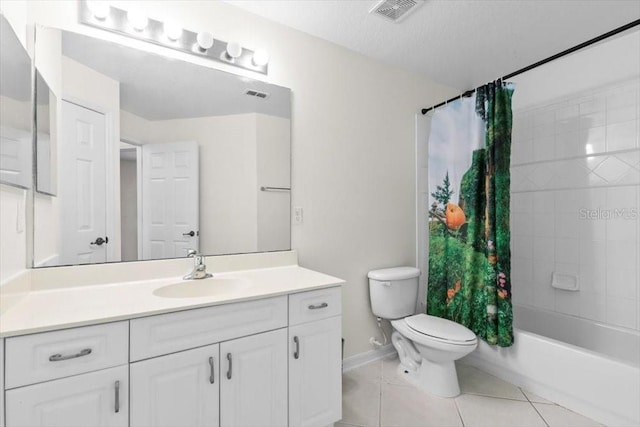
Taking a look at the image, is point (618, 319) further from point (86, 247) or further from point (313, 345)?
point (86, 247)

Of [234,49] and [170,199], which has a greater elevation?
[234,49]

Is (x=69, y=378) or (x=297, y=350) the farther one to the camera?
(x=297, y=350)

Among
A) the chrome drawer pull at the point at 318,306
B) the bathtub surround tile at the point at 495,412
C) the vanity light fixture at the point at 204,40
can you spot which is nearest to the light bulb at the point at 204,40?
the vanity light fixture at the point at 204,40

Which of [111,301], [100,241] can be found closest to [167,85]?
[100,241]

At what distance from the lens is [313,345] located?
4.62 ft

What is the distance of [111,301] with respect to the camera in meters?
1.13

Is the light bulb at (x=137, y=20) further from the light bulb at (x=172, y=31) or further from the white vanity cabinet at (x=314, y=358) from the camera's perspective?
the white vanity cabinet at (x=314, y=358)

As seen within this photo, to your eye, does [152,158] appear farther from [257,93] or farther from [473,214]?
[473,214]

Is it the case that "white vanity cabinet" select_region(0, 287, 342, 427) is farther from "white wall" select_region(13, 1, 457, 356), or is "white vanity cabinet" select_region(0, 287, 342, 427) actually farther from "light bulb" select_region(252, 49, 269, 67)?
"light bulb" select_region(252, 49, 269, 67)

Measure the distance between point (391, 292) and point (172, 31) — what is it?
2106mm

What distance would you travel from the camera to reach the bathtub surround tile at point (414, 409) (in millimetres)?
1606

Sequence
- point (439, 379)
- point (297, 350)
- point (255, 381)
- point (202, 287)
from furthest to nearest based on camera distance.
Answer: point (439, 379) → point (202, 287) → point (297, 350) → point (255, 381)

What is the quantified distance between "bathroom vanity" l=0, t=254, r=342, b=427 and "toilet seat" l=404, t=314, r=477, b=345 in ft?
2.26

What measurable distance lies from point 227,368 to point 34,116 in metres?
1.31
